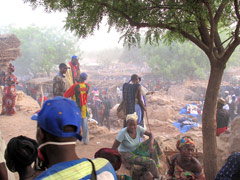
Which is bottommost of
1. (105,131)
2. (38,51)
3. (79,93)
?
(105,131)

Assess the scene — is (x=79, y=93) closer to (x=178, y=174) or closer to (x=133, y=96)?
(x=133, y=96)

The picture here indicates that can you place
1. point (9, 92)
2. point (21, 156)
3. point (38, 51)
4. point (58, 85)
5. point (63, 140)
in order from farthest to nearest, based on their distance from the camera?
1. point (38, 51)
2. point (9, 92)
3. point (58, 85)
4. point (21, 156)
5. point (63, 140)

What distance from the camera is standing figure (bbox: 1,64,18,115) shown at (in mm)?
8183

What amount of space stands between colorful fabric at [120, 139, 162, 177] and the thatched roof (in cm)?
1225

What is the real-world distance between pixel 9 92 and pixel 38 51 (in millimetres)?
29597

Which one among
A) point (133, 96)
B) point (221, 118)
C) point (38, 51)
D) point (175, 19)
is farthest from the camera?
point (38, 51)

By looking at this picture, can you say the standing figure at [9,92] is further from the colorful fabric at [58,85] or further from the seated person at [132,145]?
the seated person at [132,145]

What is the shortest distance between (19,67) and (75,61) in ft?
111

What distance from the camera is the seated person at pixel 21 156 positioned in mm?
1863

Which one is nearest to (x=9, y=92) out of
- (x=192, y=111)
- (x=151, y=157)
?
(x=151, y=157)

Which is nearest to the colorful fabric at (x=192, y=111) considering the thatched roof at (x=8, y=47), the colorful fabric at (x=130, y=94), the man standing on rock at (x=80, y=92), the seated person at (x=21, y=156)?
the colorful fabric at (x=130, y=94)

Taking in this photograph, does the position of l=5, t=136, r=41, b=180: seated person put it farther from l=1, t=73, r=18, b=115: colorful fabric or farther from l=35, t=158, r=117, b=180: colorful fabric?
l=1, t=73, r=18, b=115: colorful fabric

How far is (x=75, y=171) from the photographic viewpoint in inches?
41.8

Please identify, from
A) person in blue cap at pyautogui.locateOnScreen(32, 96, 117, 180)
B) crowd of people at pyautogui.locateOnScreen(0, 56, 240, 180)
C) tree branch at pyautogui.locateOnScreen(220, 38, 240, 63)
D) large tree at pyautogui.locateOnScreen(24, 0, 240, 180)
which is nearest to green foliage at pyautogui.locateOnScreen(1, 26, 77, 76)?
large tree at pyautogui.locateOnScreen(24, 0, 240, 180)
